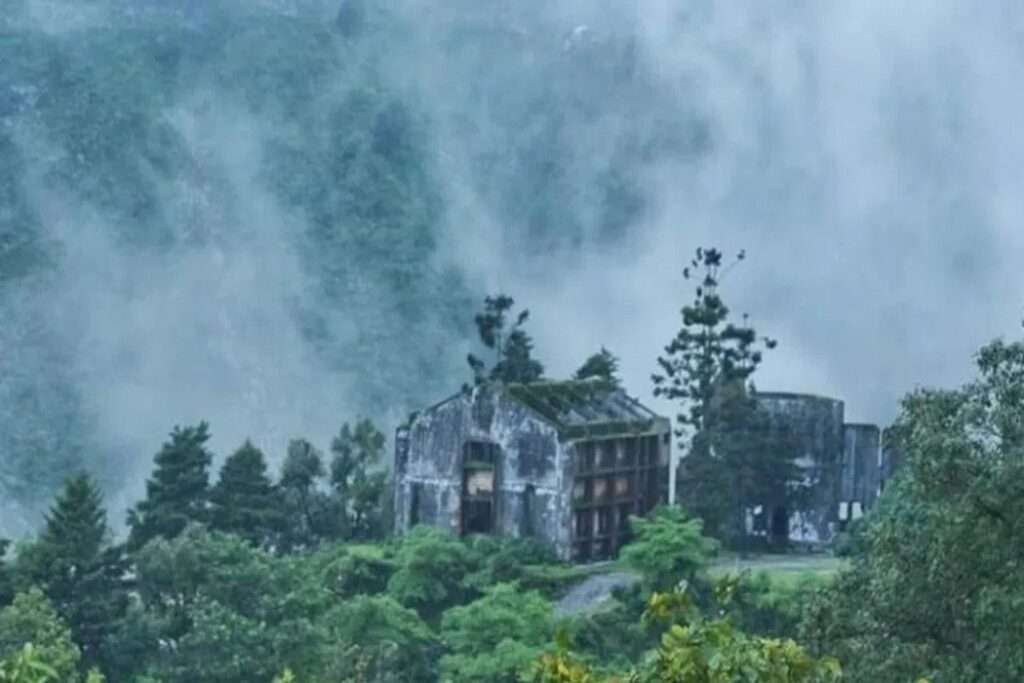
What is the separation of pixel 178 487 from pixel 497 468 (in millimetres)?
5627

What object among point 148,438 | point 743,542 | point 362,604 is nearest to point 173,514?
point 362,604

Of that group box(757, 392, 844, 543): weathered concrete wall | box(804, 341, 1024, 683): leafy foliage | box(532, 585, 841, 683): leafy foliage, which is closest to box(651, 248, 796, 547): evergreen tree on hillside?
box(757, 392, 844, 543): weathered concrete wall

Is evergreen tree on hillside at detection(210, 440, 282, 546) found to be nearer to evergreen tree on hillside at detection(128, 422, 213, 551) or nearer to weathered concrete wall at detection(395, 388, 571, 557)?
evergreen tree on hillside at detection(128, 422, 213, 551)

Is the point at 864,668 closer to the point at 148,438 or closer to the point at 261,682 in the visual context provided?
the point at 261,682

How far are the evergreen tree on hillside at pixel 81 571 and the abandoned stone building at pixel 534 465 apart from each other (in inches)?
337

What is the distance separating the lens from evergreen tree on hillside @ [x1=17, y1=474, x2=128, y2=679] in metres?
30.7

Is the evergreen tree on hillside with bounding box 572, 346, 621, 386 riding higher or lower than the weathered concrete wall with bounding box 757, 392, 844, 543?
higher

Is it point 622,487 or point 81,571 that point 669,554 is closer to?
point 622,487

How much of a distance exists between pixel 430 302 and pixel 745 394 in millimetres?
24295

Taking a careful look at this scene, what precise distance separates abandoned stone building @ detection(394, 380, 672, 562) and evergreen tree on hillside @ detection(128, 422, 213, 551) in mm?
4281

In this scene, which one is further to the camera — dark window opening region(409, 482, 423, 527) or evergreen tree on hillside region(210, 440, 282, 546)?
dark window opening region(409, 482, 423, 527)

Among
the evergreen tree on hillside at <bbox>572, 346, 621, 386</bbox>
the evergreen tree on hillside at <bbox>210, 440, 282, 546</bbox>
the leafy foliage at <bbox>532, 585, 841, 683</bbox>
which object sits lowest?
the leafy foliage at <bbox>532, 585, 841, 683</bbox>

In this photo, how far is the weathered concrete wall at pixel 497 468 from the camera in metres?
38.8

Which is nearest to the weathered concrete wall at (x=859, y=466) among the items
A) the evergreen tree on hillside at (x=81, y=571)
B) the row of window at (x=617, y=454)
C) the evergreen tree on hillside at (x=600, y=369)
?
the row of window at (x=617, y=454)
